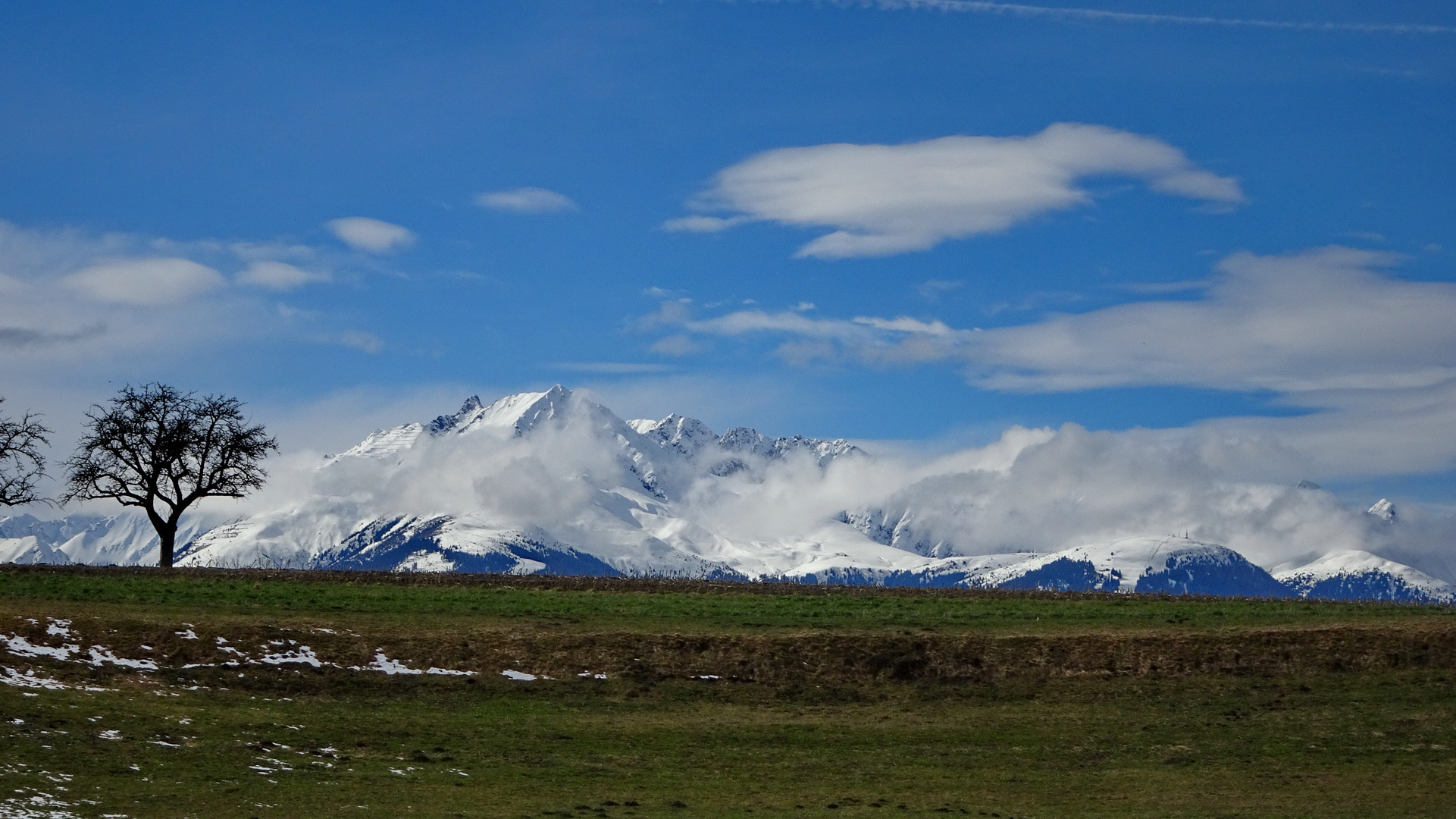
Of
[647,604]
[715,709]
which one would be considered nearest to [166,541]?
[647,604]

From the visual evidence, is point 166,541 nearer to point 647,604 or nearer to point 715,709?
point 647,604

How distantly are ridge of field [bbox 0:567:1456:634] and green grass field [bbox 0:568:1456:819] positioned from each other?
0.36m

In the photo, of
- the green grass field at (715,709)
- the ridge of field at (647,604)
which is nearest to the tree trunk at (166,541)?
the ridge of field at (647,604)

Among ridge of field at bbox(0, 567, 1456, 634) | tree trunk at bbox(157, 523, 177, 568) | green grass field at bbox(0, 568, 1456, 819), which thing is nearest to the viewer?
green grass field at bbox(0, 568, 1456, 819)

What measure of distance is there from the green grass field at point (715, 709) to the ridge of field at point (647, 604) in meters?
0.36

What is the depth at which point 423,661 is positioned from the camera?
45.3 m

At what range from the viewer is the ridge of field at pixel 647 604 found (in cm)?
5166

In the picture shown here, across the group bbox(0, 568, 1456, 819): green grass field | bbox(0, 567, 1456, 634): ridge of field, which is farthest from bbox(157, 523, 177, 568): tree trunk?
bbox(0, 568, 1456, 819): green grass field

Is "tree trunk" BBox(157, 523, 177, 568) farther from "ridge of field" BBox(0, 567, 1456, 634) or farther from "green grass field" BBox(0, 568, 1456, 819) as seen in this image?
"green grass field" BBox(0, 568, 1456, 819)

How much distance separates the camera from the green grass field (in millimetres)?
32656

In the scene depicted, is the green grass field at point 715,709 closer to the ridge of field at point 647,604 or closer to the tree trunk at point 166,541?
the ridge of field at point 647,604

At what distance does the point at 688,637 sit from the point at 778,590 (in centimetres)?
1971

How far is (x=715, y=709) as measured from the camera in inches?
1703

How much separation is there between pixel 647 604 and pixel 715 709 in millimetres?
16054
